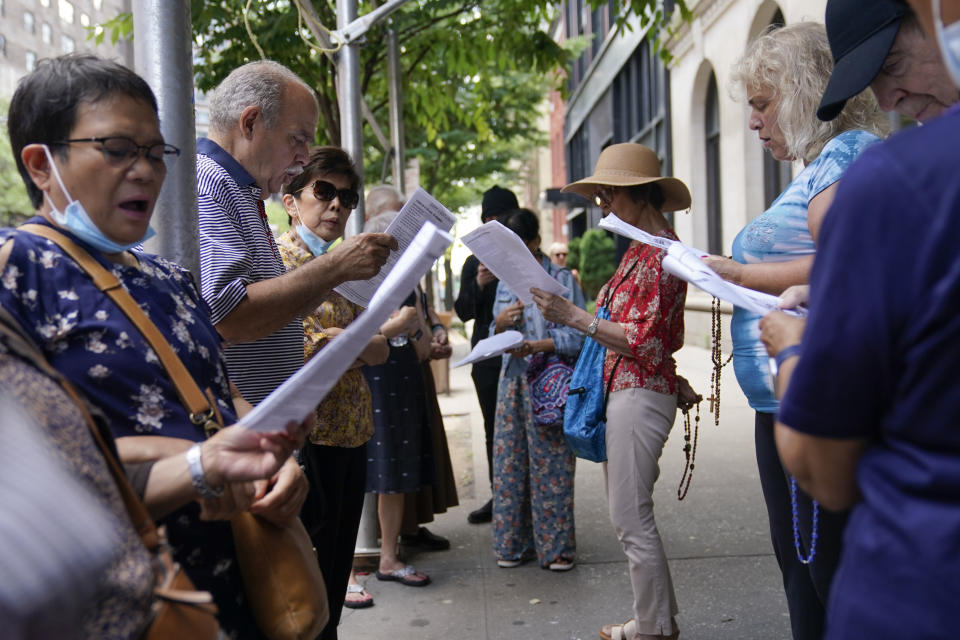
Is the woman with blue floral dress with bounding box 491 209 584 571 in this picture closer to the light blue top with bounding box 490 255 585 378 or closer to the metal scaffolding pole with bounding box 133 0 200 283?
the light blue top with bounding box 490 255 585 378

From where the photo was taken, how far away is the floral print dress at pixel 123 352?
5.44 feet

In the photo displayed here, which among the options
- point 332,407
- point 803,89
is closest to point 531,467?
point 332,407

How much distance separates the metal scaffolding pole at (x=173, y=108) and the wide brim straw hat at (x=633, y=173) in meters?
1.86

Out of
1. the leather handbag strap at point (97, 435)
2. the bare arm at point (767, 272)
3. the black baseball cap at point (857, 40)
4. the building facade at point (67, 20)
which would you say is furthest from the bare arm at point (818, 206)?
the building facade at point (67, 20)

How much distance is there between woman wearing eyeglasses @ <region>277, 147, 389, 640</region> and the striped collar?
26.8 inches

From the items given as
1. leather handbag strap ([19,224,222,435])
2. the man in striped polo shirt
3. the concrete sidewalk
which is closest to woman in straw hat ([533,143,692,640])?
the concrete sidewalk

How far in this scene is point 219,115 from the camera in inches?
115

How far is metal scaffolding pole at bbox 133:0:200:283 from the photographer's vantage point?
8.13ft

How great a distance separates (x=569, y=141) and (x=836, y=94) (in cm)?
3111

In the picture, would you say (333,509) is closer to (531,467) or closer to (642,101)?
(531,467)

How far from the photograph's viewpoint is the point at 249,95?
2.89 meters

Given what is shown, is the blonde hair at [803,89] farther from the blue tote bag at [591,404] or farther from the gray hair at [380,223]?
the gray hair at [380,223]

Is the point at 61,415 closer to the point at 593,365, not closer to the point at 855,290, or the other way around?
the point at 855,290

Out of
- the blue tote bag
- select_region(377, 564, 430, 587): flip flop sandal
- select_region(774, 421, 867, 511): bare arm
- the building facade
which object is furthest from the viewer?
the building facade
